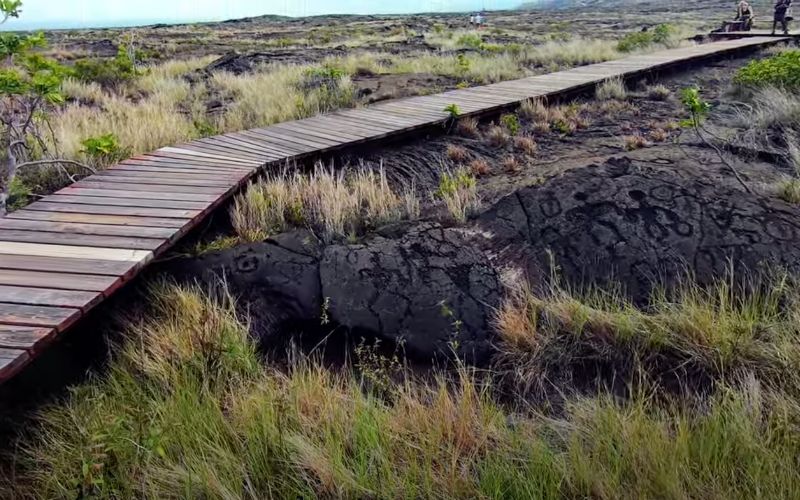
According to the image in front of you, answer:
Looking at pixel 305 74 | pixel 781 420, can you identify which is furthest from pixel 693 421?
pixel 305 74

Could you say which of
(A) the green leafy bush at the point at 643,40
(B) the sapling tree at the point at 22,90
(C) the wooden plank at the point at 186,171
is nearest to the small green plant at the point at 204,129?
(B) the sapling tree at the point at 22,90

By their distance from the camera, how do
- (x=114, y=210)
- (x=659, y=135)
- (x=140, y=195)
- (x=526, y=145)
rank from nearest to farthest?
(x=114, y=210) < (x=140, y=195) < (x=526, y=145) < (x=659, y=135)

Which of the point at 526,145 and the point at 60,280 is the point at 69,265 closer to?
the point at 60,280

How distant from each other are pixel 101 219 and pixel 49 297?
1.27 m

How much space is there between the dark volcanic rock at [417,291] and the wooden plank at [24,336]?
5.00 feet

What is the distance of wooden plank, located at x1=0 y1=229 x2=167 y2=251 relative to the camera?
358cm

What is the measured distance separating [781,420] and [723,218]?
202 cm

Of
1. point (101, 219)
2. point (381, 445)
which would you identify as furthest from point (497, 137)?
point (381, 445)

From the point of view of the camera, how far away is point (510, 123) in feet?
25.4

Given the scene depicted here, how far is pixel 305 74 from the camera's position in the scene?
40.2 ft

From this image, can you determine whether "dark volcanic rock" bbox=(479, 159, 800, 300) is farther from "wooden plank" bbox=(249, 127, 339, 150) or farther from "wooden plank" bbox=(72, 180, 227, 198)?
"wooden plank" bbox=(249, 127, 339, 150)

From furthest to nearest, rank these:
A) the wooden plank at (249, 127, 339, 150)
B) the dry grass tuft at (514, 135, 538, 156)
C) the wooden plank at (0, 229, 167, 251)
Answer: the dry grass tuft at (514, 135, 538, 156) → the wooden plank at (249, 127, 339, 150) → the wooden plank at (0, 229, 167, 251)

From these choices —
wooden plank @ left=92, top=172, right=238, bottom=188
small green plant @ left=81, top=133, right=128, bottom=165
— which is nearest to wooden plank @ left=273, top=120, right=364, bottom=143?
wooden plank @ left=92, top=172, right=238, bottom=188

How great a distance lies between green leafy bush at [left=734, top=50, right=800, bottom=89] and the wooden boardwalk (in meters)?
4.40
